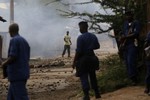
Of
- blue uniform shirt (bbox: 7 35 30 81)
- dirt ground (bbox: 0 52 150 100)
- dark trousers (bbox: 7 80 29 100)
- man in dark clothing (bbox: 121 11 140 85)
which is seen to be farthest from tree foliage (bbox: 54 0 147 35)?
dark trousers (bbox: 7 80 29 100)

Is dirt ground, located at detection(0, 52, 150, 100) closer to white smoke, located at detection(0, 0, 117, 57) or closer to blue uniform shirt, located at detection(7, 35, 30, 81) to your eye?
blue uniform shirt, located at detection(7, 35, 30, 81)

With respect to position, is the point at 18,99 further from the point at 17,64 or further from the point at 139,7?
the point at 139,7

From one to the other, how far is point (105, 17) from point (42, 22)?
34.6 meters

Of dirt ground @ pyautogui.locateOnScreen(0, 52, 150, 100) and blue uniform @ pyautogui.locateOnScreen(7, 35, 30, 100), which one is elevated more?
blue uniform @ pyautogui.locateOnScreen(7, 35, 30, 100)

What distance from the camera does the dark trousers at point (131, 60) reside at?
11062 millimetres

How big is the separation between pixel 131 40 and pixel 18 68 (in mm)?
4007

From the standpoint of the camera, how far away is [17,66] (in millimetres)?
7918

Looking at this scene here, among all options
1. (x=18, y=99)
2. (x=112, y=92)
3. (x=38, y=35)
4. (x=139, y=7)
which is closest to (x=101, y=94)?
(x=112, y=92)

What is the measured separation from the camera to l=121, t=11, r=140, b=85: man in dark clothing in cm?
1098

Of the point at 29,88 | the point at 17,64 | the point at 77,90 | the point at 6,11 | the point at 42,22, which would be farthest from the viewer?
the point at 42,22

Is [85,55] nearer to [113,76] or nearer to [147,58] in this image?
[147,58]

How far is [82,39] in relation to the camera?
9922 mm

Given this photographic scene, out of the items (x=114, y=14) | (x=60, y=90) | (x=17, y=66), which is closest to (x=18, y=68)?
(x=17, y=66)

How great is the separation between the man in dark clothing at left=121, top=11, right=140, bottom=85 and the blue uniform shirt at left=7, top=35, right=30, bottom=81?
373 centimetres
